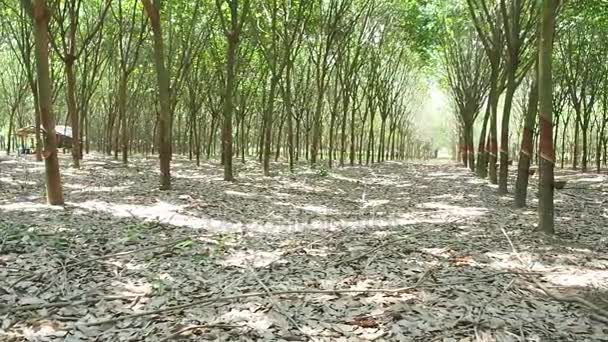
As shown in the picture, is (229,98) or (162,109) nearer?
(162,109)

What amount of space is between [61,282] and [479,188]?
11868 millimetres

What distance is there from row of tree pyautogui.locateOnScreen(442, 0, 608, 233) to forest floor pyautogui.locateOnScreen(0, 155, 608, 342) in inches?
52.7

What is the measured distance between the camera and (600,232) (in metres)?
7.65

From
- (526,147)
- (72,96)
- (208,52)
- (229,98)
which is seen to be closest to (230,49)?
(229,98)

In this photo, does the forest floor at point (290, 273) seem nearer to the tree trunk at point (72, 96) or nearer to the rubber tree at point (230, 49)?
the rubber tree at point (230, 49)

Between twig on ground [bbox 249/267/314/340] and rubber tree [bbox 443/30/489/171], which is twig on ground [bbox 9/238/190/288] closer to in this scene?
twig on ground [bbox 249/267/314/340]

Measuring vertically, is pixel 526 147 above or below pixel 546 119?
below

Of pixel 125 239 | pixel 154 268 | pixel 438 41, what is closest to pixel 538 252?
pixel 154 268

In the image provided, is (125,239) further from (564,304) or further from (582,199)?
(582,199)

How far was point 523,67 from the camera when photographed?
17.2m

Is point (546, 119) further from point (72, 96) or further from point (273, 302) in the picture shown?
point (72, 96)

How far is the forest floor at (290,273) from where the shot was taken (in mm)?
3996

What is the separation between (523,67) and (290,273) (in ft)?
47.6

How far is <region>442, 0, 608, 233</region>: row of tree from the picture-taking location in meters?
7.09
